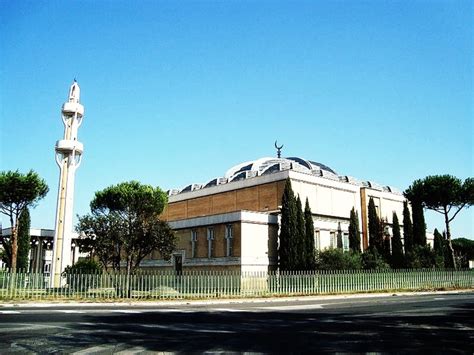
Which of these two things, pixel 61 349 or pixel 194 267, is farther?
pixel 194 267

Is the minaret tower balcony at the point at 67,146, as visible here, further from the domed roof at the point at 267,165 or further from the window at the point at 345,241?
the window at the point at 345,241

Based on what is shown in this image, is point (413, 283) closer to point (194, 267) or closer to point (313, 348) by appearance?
point (194, 267)

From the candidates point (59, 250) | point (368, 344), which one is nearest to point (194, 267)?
point (59, 250)

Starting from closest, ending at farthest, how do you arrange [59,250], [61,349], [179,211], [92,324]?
[61,349] < [92,324] < [59,250] < [179,211]

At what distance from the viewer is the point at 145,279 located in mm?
25484

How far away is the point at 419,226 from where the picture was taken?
46.4m

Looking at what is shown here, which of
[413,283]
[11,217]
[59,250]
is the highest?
[11,217]

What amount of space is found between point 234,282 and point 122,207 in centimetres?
1518

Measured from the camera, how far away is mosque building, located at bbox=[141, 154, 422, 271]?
125 ft

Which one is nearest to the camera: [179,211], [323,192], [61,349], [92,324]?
[61,349]

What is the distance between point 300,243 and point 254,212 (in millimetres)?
4689

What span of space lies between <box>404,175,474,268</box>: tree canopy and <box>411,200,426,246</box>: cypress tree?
5.51ft

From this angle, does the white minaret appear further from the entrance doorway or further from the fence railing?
the entrance doorway

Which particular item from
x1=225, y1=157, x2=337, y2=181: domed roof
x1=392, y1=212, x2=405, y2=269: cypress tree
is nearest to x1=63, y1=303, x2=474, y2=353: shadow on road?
x1=392, y1=212, x2=405, y2=269: cypress tree
